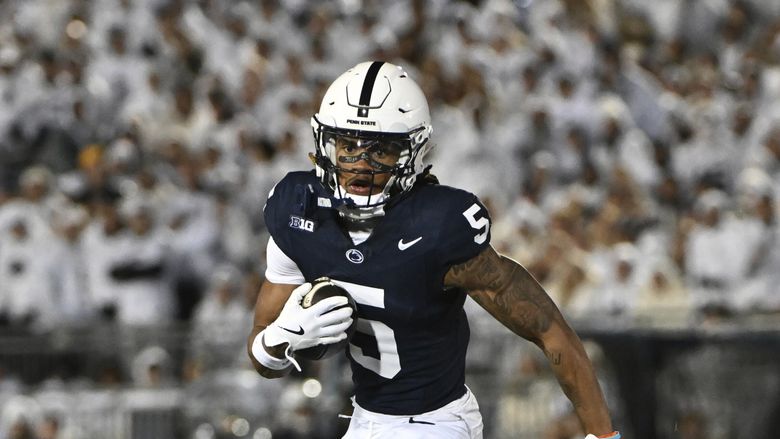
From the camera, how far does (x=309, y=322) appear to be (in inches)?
149

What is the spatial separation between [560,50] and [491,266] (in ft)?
28.3

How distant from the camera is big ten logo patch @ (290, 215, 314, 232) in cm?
401

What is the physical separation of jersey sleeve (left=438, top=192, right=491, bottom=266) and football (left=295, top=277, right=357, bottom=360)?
0.94 ft

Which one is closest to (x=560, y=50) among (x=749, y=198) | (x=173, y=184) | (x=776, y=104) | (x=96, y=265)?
(x=776, y=104)

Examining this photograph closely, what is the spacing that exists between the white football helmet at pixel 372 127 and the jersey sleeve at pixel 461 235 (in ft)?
0.65

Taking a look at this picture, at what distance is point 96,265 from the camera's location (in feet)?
32.1

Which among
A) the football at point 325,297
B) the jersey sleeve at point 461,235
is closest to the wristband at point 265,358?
the football at point 325,297

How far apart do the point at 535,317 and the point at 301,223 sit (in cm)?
73

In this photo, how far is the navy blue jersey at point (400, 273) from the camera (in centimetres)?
389

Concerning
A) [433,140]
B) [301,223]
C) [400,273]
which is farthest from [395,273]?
[433,140]

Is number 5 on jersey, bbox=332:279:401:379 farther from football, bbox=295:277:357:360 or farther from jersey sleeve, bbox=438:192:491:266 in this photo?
jersey sleeve, bbox=438:192:491:266

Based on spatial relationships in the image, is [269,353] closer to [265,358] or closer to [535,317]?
[265,358]

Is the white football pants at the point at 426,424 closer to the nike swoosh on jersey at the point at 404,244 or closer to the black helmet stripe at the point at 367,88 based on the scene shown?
the nike swoosh on jersey at the point at 404,244

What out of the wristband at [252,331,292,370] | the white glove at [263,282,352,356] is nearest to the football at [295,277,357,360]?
the white glove at [263,282,352,356]
